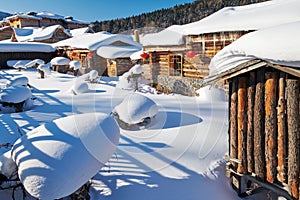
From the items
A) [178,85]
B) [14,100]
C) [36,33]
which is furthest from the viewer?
[36,33]

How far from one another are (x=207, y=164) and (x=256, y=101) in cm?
160

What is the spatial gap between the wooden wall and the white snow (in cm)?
2601

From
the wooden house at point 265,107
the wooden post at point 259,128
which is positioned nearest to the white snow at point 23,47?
the wooden house at point 265,107

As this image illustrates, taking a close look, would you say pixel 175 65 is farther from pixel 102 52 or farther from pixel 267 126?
pixel 267 126

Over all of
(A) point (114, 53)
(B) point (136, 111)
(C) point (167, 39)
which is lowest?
(B) point (136, 111)

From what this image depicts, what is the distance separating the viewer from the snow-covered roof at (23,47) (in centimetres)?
2428

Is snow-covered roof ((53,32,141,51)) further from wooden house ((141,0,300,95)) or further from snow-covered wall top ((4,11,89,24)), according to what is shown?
snow-covered wall top ((4,11,89,24))

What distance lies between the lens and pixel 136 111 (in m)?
6.34

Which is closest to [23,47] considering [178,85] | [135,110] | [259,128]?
[178,85]

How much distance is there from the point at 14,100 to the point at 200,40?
844 cm

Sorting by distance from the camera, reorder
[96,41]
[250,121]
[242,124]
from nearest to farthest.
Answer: [250,121] → [242,124] → [96,41]

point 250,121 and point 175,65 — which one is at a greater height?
point 175,65

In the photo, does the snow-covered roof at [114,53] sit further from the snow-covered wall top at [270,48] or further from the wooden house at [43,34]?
the snow-covered wall top at [270,48]

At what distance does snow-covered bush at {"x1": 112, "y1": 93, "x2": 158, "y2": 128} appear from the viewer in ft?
20.7
